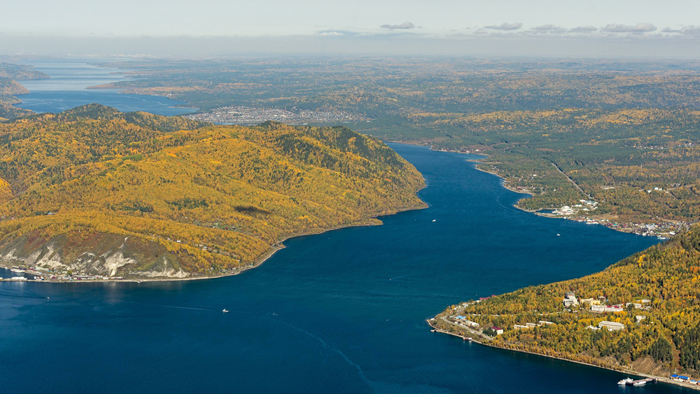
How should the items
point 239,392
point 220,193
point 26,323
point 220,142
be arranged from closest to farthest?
1. point 239,392
2. point 26,323
3. point 220,193
4. point 220,142

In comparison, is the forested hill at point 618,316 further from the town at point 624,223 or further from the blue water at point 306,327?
the town at point 624,223

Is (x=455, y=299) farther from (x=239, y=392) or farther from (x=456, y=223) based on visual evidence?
(x=456, y=223)

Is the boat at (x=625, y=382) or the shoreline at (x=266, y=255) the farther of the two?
the shoreline at (x=266, y=255)

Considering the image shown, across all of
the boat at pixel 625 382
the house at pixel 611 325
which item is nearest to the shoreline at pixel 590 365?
the boat at pixel 625 382

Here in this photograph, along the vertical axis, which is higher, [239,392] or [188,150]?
[188,150]

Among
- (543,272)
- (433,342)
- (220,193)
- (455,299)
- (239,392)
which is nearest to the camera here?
(239,392)

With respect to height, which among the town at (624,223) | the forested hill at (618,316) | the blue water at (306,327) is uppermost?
the forested hill at (618,316)

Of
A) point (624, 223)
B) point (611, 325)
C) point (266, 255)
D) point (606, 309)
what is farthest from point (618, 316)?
point (624, 223)

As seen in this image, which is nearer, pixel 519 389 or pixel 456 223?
pixel 519 389

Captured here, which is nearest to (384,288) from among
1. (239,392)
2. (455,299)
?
(455,299)
